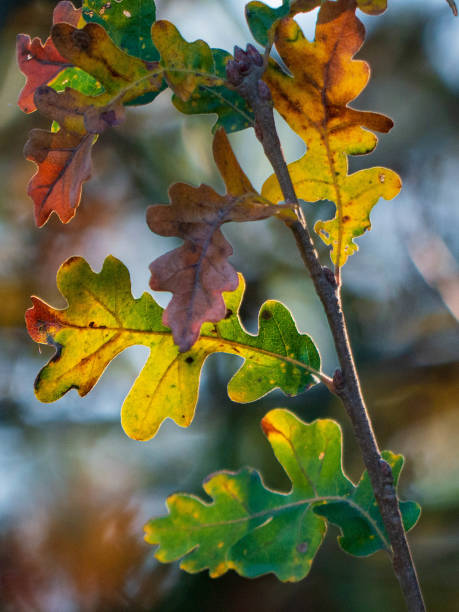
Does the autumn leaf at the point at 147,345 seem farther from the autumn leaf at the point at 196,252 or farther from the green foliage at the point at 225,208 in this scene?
the autumn leaf at the point at 196,252

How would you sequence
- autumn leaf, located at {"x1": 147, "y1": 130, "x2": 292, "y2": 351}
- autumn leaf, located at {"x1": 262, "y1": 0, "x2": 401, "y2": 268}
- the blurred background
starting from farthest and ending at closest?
the blurred background, autumn leaf, located at {"x1": 262, "y1": 0, "x2": 401, "y2": 268}, autumn leaf, located at {"x1": 147, "y1": 130, "x2": 292, "y2": 351}

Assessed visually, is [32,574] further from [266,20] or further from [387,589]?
[266,20]

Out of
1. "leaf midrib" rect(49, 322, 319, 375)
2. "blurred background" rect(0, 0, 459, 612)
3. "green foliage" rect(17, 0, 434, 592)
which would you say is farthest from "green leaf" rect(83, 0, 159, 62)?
"blurred background" rect(0, 0, 459, 612)

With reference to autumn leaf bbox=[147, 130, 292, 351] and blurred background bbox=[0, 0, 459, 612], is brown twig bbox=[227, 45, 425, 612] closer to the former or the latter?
autumn leaf bbox=[147, 130, 292, 351]

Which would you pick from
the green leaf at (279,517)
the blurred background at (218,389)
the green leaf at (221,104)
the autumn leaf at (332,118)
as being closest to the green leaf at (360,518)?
the green leaf at (279,517)

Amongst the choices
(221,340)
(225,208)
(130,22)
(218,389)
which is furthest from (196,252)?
(218,389)
